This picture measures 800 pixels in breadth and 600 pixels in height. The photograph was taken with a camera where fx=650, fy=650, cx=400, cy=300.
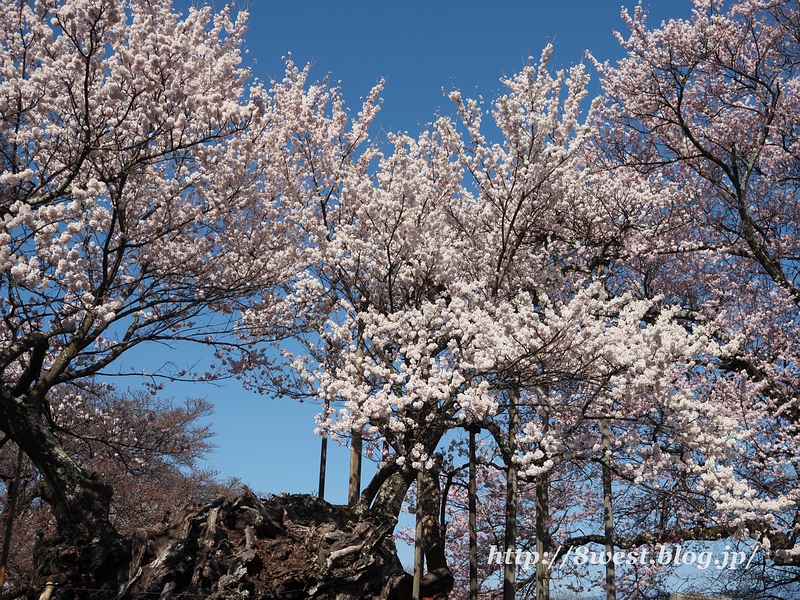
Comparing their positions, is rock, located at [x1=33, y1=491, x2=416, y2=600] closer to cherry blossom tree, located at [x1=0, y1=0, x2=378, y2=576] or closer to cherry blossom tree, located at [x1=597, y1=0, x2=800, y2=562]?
cherry blossom tree, located at [x1=0, y1=0, x2=378, y2=576]

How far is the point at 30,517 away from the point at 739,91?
18.3 meters

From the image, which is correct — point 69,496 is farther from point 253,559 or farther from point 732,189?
point 732,189

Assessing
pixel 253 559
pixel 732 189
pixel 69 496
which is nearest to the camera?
pixel 253 559

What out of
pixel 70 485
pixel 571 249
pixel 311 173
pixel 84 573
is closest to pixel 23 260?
pixel 70 485

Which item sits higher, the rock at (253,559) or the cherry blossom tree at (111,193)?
the cherry blossom tree at (111,193)

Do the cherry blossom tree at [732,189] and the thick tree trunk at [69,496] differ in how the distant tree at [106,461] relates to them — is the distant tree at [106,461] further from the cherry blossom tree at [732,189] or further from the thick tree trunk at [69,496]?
the cherry blossom tree at [732,189]

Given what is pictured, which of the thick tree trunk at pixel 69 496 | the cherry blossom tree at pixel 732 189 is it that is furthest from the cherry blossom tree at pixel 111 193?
the cherry blossom tree at pixel 732 189

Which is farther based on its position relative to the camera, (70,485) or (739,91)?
(739,91)

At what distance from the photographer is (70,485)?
8.66 m

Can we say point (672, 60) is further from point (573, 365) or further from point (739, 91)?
point (573, 365)

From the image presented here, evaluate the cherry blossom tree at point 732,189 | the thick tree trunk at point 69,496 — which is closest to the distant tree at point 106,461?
the thick tree trunk at point 69,496

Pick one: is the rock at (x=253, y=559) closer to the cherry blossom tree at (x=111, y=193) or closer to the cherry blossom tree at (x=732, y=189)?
the cherry blossom tree at (x=111, y=193)

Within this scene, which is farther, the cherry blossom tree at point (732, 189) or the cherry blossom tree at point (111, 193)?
the cherry blossom tree at point (732, 189)

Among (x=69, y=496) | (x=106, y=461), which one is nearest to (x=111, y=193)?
(x=69, y=496)
